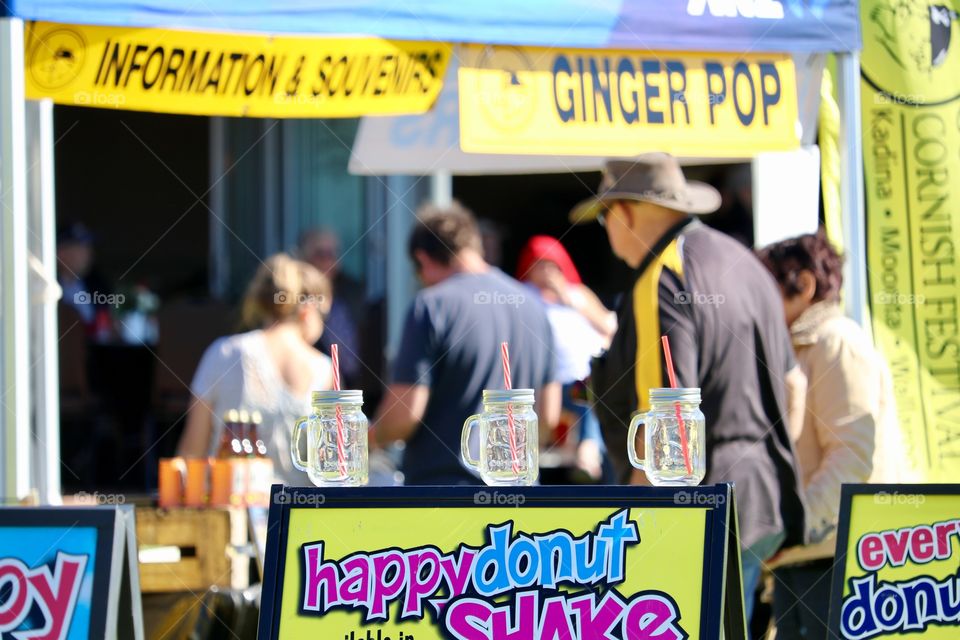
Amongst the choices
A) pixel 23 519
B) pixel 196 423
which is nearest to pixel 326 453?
pixel 23 519

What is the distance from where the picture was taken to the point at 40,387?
3.97m

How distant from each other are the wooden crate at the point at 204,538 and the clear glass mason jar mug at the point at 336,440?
162 cm

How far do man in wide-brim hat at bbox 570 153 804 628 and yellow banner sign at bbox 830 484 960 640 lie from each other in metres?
1.00

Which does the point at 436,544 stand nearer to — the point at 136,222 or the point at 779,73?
the point at 779,73

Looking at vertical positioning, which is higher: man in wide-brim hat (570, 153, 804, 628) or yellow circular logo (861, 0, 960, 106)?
yellow circular logo (861, 0, 960, 106)

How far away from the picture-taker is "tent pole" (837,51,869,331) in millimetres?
4312

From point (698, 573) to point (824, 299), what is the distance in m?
2.15

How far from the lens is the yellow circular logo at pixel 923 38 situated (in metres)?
4.33

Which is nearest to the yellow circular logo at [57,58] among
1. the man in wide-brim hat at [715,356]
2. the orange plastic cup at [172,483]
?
the orange plastic cup at [172,483]
